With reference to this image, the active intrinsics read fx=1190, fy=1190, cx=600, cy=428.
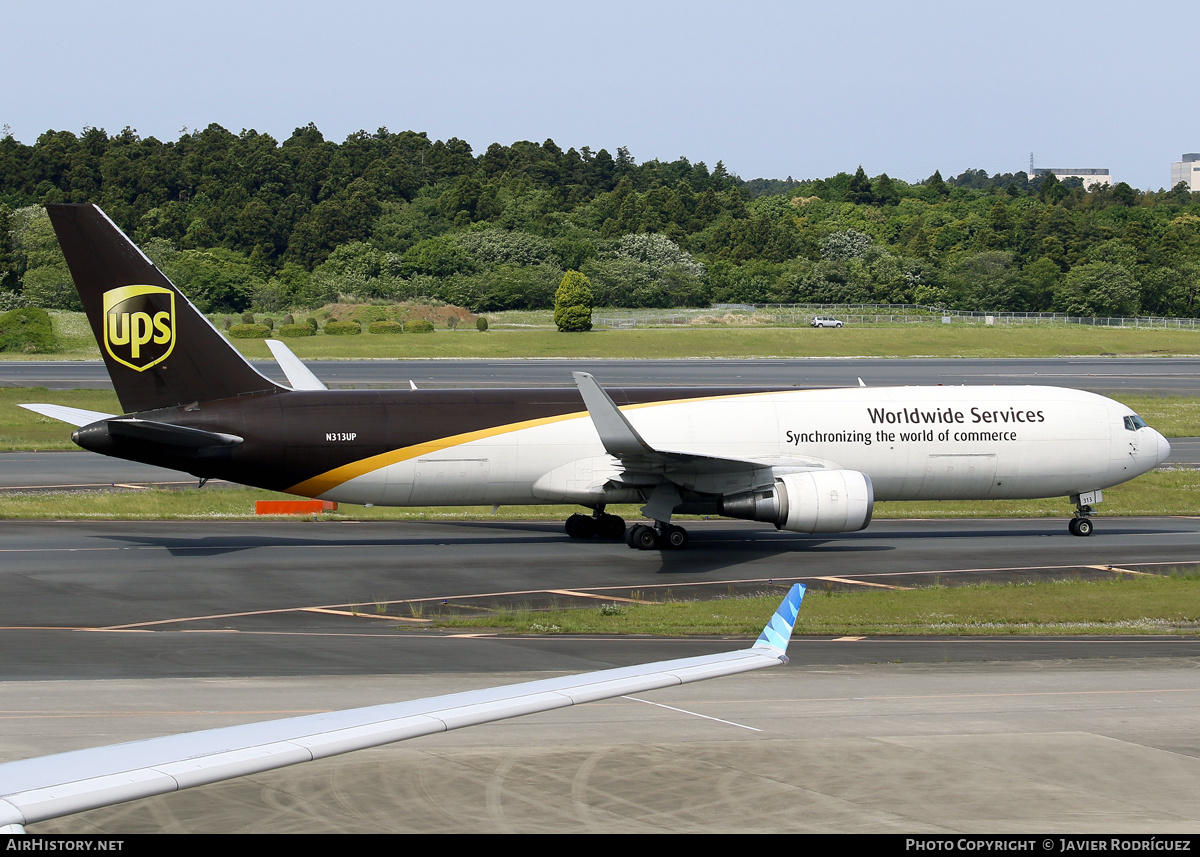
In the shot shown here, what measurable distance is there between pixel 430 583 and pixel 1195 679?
17131 mm

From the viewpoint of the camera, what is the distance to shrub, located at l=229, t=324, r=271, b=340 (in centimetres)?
11996

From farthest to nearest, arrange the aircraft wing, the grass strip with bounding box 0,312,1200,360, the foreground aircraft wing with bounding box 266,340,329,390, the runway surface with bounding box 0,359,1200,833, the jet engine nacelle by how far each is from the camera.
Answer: the grass strip with bounding box 0,312,1200,360 < the foreground aircraft wing with bounding box 266,340,329,390 < the jet engine nacelle < the aircraft wing < the runway surface with bounding box 0,359,1200,833

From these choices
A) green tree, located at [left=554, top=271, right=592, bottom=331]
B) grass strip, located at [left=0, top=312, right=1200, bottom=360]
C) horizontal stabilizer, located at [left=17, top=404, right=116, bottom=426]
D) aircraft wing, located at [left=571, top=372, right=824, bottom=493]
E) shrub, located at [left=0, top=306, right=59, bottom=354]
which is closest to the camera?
horizontal stabilizer, located at [left=17, top=404, right=116, bottom=426]

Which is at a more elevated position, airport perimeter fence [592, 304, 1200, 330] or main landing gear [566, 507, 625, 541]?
airport perimeter fence [592, 304, 1200, 330]

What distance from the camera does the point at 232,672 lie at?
67.2 ft

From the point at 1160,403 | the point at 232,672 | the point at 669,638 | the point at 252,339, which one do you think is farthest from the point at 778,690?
the point at 252,339

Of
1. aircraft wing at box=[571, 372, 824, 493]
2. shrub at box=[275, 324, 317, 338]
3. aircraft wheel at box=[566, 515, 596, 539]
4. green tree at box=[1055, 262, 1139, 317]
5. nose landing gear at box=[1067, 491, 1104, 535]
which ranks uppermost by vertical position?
green tree at box=[1055, 262, 1139, 317]

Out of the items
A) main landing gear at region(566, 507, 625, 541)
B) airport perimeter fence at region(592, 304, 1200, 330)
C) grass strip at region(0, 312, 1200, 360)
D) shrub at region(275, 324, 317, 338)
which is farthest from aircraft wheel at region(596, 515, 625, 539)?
airport perimeter fence at region(592, 304, 1200, 330)

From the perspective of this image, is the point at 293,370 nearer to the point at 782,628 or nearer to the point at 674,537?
the point at 674,537

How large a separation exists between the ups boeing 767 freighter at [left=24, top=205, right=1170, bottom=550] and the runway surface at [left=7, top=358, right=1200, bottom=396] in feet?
142

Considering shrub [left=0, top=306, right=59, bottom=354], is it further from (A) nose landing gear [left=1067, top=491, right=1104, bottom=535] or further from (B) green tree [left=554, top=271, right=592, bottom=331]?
(A) nose landing gear [left=1067, top=491, right=1104, bottom=535]

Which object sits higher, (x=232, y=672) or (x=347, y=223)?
(x=347, y=223)
